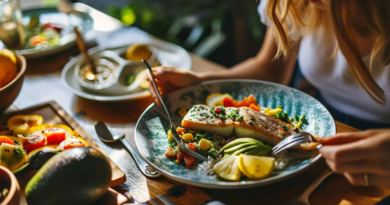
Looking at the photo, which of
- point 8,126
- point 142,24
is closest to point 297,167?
point 8,126

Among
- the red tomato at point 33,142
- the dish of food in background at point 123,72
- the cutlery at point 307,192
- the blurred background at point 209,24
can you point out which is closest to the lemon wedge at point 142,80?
the dish of food in background at point 123,72

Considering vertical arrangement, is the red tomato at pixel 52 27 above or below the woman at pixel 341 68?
below

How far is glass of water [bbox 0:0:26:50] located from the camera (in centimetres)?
176

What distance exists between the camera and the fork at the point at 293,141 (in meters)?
0.96

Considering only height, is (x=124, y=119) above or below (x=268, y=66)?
below

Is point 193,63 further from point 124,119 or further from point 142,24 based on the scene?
point 142,24

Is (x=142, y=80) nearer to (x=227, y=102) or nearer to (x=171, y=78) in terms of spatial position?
(x=171, y=78)

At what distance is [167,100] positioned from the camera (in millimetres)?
1401

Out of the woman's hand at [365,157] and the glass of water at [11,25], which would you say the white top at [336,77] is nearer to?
the woman's hand at [365,157]

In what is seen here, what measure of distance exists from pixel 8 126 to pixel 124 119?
417mm

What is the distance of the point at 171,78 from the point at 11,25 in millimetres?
970

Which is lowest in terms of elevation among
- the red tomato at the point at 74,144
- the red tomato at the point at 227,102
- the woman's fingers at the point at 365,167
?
the red tomato at the point at 74,144

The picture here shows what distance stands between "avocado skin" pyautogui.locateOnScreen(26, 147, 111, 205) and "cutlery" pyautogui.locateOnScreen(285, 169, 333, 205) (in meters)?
0.49

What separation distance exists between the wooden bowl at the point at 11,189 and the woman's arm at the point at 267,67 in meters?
0.90
